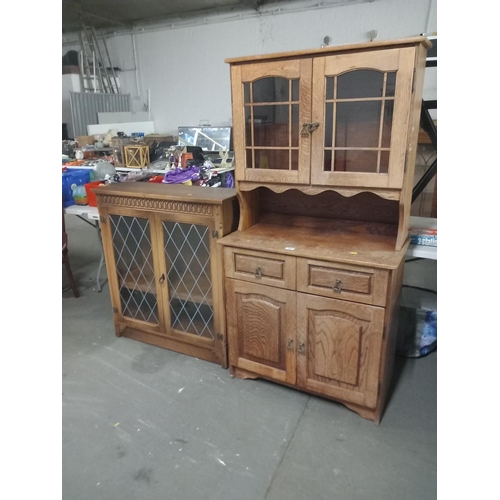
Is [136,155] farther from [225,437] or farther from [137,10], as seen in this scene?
[137,10]

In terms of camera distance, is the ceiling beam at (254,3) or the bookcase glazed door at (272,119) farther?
the ceiling beam at (254,3)

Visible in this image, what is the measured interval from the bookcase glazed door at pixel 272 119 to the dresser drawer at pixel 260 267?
33cm

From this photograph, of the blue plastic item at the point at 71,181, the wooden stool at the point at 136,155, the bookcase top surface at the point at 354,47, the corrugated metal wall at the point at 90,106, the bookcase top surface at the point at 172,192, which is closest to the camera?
the bookcase top surface at the point at 354,47

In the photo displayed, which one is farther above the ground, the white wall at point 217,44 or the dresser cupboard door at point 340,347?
the white wall at point 217,44

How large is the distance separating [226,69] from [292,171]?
4772mm

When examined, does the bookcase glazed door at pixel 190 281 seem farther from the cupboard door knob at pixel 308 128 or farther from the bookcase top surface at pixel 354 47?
the bookcase top surface at pixel 354 47

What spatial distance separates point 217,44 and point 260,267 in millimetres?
5181

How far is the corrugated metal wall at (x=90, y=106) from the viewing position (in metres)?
5.73

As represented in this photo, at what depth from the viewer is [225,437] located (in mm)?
1656

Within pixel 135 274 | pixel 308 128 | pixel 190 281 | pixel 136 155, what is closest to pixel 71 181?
pixel 136 155

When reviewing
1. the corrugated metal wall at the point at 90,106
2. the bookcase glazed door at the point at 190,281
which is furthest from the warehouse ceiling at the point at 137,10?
the bookcase glazed door at the point at 190,281

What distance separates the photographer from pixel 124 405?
1863 mm

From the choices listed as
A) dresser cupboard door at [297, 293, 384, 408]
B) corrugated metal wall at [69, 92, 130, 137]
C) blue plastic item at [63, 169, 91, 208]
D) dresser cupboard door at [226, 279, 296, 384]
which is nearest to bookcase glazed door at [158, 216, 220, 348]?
dresser cupboard door at [226, 279, 296, 384]

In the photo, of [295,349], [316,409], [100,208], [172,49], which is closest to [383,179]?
[295,349]
